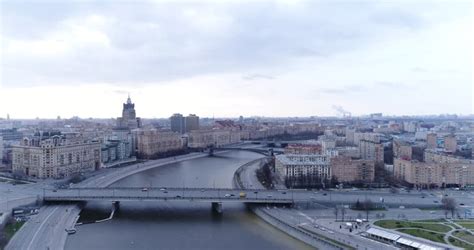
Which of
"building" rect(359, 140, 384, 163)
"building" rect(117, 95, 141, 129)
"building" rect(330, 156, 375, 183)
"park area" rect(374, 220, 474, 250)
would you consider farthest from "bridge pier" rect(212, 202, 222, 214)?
"building" rect(117, 95, 141, 129)

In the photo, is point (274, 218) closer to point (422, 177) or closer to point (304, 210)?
point (304, 210)

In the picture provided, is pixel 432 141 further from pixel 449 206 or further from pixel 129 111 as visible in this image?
pixel 129 111

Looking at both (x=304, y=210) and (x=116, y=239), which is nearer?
(x=116, y=239)

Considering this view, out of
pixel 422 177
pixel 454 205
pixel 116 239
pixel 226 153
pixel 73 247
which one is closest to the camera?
pixel 73 247

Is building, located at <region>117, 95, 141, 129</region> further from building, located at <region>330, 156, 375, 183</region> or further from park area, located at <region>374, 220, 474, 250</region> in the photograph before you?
park area, located at <region>374, 220, 474, 250</region>

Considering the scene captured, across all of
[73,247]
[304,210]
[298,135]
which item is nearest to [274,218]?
[304,210]

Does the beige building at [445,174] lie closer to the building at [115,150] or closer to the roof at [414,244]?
the roof at [414,244]

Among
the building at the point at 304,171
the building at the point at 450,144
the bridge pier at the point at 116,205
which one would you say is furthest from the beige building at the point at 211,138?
the bridge pier at the point at 116,205
